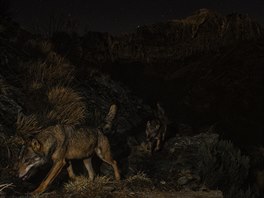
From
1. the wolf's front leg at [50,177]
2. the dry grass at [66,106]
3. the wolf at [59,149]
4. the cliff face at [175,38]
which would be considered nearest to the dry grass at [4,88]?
the dry grass at [66,106]

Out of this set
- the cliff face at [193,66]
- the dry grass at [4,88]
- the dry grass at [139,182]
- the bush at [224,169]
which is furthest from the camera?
the cliff face at [193,66]

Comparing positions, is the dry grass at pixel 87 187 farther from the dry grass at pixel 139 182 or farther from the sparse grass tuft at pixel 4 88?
the sparse grass tuft at pixel 4 88

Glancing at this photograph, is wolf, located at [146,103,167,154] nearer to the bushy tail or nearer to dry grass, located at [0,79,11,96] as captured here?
the bushy tail

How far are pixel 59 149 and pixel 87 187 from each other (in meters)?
0.78

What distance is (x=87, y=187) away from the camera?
7.19 meters

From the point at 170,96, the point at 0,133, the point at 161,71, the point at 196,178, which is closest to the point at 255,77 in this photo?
the point at 170,96

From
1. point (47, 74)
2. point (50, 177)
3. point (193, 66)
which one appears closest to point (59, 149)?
point (50, 177)

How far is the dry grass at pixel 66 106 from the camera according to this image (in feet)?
30.5

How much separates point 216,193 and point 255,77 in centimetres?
587

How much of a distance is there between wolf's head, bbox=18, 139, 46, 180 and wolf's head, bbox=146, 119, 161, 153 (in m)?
4.01

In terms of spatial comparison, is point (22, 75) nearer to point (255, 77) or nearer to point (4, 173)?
point (4, 173)

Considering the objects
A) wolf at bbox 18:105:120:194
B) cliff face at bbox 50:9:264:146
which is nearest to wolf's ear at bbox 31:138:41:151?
wolf at bbox 18:105:120:194

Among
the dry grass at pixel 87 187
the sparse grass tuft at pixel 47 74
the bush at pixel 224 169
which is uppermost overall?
the sparse grass tuft at pixel 47 74

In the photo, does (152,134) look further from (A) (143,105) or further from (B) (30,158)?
(B) (30,158)
